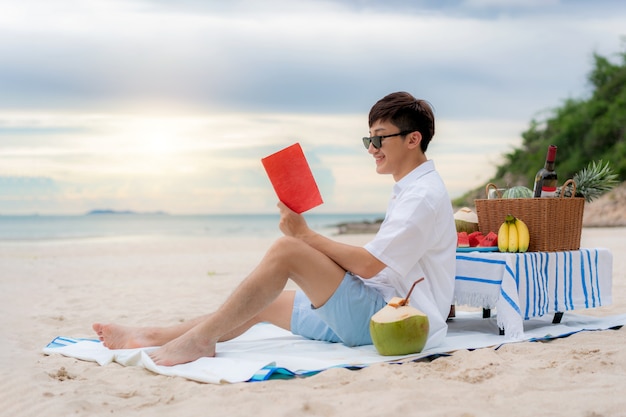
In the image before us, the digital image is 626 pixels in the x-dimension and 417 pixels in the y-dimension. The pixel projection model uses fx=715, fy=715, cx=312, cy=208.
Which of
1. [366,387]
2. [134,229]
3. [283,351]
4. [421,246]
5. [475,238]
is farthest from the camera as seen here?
[134,229]

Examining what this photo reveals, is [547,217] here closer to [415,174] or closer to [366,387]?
[415,174]

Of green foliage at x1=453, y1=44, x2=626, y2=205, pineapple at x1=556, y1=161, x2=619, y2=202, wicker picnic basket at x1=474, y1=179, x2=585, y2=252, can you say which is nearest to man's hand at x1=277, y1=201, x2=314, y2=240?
wicker picnic basket at x1=474, y1=179, x2=585, y2=252

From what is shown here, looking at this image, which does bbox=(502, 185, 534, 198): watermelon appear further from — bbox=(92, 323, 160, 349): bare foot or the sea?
the sea

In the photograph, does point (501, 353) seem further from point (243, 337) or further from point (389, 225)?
point (243, 337)

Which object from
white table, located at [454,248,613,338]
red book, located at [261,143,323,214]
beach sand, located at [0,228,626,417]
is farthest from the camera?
white table, located at [454,248,613,338]

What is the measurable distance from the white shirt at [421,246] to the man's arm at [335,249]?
0.05m

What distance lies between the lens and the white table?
407 cm

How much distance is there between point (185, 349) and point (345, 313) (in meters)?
0.82

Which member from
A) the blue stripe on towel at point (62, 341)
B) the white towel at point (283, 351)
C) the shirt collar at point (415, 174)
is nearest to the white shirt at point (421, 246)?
the shirt collar at point (415, 174)

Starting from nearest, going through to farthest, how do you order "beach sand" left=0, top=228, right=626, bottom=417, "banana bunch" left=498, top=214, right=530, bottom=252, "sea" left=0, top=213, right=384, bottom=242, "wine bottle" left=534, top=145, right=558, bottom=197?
"beach sand" left=0, top=228, right=626, bottom=417 → "banana bunch" left=498, top=214, right=530, bottom=252 → "wine bottle" left=534, top=145, right=558, bottom=197 → "sea" left=0, top=213, right=384, bottom=242

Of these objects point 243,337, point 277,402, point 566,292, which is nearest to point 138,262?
point 243,337

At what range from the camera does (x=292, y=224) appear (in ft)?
11.2

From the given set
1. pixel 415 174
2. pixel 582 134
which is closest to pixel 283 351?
pixel 415 174

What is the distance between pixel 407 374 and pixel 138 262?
9.79 m
